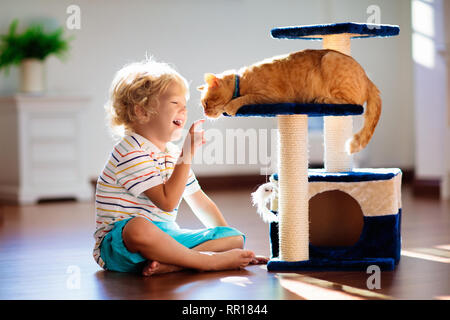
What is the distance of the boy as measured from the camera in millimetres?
1727

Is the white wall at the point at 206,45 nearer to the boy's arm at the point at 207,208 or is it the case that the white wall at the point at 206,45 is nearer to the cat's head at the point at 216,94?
the boy's arm at the point at 207,208


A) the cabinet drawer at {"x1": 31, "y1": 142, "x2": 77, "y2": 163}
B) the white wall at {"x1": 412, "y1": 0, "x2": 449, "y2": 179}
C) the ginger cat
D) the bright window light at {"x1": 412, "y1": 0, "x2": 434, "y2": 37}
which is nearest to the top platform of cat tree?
the ginger cat

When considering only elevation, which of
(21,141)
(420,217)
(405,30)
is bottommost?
(420,217)

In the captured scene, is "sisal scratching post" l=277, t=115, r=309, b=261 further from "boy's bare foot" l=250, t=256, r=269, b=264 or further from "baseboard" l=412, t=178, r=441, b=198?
"baseboard" l=412, t=178, r=441, b=198

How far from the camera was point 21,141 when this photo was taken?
411cm

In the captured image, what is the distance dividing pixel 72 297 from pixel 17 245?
993mm

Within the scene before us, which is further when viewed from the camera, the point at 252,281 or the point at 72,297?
the point at 252,281

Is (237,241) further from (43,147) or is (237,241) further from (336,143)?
(43,147)

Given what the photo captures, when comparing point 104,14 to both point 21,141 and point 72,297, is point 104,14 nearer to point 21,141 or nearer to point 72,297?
point 21,141

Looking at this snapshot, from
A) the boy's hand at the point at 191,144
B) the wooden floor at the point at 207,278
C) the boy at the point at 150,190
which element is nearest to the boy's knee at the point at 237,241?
the boy at the point at 150,190

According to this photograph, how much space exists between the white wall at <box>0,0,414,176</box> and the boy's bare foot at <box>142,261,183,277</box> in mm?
2708

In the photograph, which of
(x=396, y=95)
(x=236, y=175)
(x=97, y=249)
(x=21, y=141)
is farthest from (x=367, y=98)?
(x=396, y=95)

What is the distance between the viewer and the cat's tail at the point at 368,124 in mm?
1716

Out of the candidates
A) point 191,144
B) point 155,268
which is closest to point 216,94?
point 191,144
